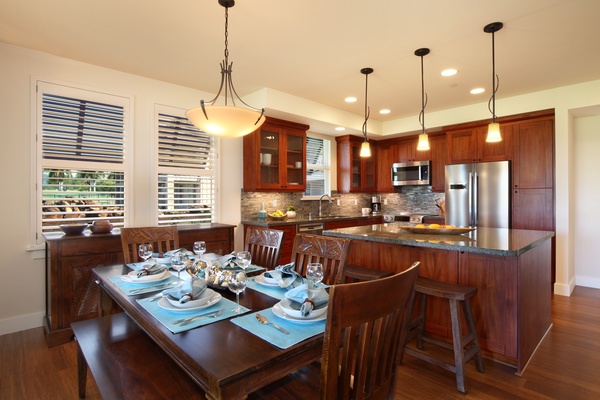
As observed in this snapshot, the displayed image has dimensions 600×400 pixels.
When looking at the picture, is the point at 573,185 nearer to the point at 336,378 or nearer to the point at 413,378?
the point at 413,378

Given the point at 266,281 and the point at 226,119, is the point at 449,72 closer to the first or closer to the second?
the point at 226,119

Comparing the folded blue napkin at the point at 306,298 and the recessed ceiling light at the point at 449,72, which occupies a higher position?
the recessed ceiling light at the point at 449,72

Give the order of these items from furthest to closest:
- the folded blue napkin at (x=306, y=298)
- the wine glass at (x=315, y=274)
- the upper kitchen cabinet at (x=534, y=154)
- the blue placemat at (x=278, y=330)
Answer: the upper kitchen cabinet at (x=534, y=154) < the wine glass at (x=315, y=274) < the folded blue napkin at (x=306, y=298) < the blue placemat at (x=278, y=330)

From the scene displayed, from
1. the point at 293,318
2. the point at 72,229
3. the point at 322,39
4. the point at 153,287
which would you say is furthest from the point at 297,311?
the point at 72,229

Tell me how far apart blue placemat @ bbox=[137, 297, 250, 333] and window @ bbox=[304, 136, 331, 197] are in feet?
13.7

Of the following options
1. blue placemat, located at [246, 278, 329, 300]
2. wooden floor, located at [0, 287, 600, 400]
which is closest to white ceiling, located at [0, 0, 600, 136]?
blue placemat, located at [246, 278, 329, 300]

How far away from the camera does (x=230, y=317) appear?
1.34m

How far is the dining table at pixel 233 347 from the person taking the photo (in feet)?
3.15

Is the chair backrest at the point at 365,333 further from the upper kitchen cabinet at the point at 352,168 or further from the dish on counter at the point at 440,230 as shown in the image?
the upper kitchen cabinet at the point at 352,168

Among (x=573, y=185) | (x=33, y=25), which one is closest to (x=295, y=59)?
(x=33, y=25)

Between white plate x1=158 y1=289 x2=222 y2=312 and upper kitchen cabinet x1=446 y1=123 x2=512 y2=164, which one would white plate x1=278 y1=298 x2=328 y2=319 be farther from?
upper kitchen cabinet x1=446 y1=123 x2=512 y2=164

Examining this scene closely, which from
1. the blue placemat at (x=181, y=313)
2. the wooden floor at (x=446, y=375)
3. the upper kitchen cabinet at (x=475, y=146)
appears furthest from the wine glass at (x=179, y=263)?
the upper kitchen cabinet at (x=475, y=146)

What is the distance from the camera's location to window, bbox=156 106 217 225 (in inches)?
151

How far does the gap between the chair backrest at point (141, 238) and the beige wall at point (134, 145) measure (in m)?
1.14
